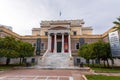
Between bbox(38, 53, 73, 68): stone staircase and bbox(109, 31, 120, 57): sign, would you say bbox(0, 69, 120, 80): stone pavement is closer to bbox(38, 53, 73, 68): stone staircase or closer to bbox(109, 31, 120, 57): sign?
bbox(109, 31, 120, 57): sign

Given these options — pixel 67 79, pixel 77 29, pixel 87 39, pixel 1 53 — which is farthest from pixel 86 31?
pixel 67 79

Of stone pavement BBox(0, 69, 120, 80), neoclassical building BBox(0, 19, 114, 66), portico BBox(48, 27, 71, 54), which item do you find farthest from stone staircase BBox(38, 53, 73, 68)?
stone pavement BBox(0, 69, 120, 80)

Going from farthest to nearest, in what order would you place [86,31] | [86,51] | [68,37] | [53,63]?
1. [86,31]
2. [68,37]
3. [53,63]
4. [86,51]

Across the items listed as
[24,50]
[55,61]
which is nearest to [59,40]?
[55,61]

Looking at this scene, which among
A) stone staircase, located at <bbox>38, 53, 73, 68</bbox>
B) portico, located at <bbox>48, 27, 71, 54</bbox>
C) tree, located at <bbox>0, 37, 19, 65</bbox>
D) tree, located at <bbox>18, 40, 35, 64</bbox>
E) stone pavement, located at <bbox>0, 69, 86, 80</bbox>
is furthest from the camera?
portico, located at <bbox>48, 27, 71, 54</bbox>

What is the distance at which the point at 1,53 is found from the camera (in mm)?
21938

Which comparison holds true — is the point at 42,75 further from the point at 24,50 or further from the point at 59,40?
the point at 59,40

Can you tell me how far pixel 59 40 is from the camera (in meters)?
40.9

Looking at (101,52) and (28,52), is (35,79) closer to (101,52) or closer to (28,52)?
(101,52)

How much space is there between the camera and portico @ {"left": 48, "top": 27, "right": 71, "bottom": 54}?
38222 mm

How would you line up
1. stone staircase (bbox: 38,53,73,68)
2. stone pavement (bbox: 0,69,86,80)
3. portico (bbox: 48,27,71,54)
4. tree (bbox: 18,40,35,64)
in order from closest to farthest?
stone pavement (bbox: 0,69,86,80) → tree (bbox: 18,40,35,64) → stone staircase (bbox: 38,53,73,68) → portico (bbox: 48,27,71,54)

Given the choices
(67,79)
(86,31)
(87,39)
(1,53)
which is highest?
(86,31)

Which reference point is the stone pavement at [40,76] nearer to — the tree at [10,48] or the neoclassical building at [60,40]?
the tree at [10,48]

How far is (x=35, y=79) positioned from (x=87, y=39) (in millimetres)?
29798
